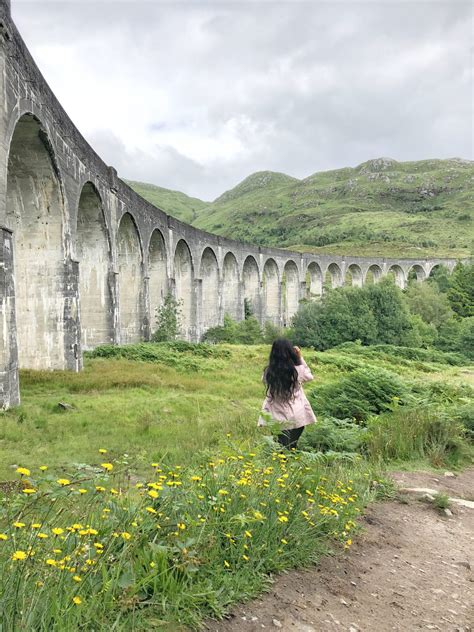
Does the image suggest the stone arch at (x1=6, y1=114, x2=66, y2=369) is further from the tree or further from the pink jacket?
the tree

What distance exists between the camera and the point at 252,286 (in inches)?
1784

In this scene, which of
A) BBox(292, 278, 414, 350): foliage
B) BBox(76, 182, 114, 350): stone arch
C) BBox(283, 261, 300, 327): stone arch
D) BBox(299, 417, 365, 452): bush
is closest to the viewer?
BBox(299, 417, 365, 452): bush

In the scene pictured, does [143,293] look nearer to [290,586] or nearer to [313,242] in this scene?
[290,586]

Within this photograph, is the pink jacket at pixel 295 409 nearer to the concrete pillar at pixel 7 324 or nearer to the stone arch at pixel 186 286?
the concrete pillar at pixel 7 324

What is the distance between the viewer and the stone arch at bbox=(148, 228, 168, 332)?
27.2m

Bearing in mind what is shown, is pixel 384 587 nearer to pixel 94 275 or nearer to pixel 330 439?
pixel 330 439

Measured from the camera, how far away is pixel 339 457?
5305 millimetres

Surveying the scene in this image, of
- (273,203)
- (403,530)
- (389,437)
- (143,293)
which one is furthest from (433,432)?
(273,203)

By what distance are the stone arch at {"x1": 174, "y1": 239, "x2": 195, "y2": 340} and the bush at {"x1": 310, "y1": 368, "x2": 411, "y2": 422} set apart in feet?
75.4

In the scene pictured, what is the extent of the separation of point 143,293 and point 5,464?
17.8 m

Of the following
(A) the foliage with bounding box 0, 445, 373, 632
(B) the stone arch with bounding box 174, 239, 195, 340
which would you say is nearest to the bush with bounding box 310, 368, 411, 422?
(A) the foliage with bounding box 0, 445, 373, 632

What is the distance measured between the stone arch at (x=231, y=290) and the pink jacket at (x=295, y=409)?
3523 centimetres

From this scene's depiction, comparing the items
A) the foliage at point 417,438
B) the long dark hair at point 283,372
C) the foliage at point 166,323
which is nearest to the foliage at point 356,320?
the foliage at point 166,323

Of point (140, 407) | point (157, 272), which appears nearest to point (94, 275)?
point (157, 272)
